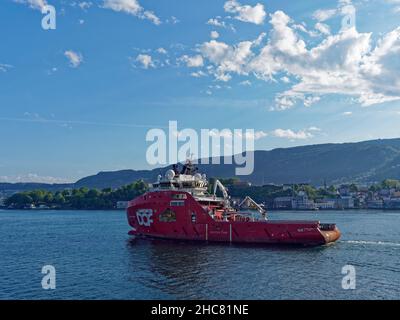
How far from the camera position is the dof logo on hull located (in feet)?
193

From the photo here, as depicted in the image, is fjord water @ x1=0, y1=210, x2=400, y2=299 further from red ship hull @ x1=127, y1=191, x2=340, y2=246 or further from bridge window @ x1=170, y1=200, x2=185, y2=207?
bridge window @ x1=170, y1=200, x2=185, y2=207

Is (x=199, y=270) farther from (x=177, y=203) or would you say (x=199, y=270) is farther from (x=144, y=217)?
(x=144, y=217)

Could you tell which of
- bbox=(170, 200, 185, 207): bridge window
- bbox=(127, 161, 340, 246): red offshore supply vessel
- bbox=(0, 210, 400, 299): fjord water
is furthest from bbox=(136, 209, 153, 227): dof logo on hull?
bbox=(170, 200, 185, 207): bridge window

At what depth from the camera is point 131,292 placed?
31.6m

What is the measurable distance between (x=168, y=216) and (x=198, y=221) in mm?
4573

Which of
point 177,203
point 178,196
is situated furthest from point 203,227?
point 178,196

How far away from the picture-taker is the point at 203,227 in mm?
54844

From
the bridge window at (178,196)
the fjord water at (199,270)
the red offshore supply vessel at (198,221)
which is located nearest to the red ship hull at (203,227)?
the red offshore supply vessel at (198,221)

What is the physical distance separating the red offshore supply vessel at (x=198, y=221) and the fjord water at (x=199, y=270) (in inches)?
67.1

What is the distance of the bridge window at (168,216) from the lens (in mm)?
56406

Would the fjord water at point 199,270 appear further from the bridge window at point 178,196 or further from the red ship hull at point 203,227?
the bridge window at point 178,196

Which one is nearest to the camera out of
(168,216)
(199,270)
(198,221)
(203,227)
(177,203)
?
(199,270)

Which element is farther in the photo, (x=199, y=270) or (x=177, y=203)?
(x=177, y=203)
